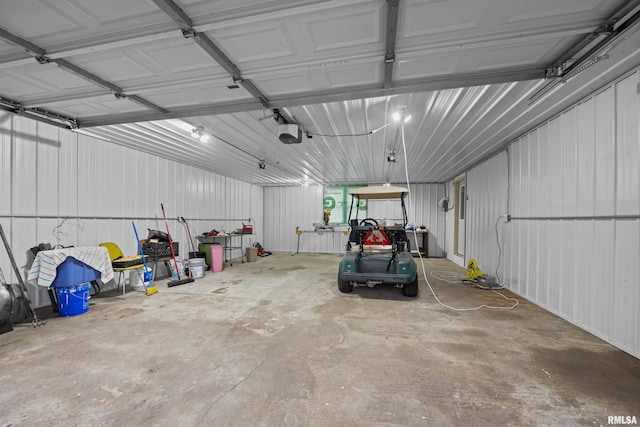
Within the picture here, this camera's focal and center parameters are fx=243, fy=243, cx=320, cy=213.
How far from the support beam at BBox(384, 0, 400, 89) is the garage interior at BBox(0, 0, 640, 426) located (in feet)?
0.04

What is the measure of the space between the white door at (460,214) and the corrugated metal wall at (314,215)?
4.27 feet

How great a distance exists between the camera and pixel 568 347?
2605 mm

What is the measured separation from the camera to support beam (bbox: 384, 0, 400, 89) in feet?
5.42

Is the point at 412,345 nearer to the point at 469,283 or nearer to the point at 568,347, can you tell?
the point at 568,347

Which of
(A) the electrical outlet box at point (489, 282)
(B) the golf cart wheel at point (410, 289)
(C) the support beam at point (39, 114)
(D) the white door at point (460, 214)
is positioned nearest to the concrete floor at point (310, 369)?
(B) the golf cart wheel at point (410, 289)

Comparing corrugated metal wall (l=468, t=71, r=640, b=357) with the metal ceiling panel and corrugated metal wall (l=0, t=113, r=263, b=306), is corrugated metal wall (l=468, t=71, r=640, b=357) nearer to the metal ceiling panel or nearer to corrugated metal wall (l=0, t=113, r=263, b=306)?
the metal ceiling panel

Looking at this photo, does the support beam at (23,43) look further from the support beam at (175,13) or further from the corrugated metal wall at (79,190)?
the corrugated metal wall at (79,190)

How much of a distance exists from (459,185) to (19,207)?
33.0 ft

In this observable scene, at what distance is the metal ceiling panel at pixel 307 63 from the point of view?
1.75 meters

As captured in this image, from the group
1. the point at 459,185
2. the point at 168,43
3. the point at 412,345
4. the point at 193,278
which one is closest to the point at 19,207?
the point at 193,278

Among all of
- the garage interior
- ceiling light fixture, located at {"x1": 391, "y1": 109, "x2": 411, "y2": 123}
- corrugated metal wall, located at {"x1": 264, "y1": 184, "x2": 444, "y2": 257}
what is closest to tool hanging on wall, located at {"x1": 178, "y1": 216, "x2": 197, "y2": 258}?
the garage interior

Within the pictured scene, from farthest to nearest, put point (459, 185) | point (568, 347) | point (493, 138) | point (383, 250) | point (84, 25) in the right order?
1. point (459, 185)
2. point (383, 250)
3. point (493, 138)
4. point (568, 347)
5. point (84, 25)

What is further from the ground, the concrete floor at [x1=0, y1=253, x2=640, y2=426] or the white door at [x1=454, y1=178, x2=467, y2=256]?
the white door at [x1=454, y1=178, x2=467, y2=256]

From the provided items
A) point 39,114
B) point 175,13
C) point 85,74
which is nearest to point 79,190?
point 39,114
